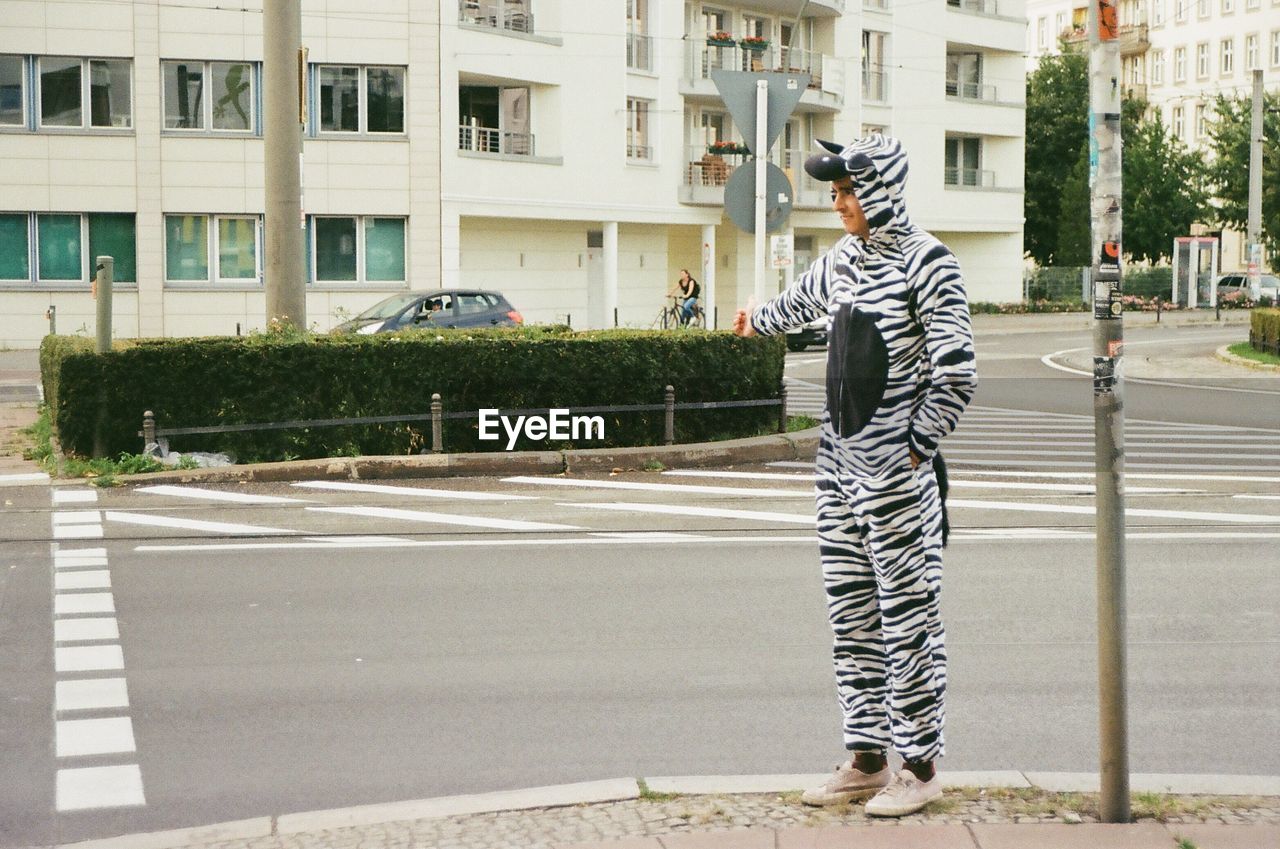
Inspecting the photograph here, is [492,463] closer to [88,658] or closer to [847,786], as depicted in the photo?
[88,658]

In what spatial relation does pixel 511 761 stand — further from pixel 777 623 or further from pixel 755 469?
pixel 755 469

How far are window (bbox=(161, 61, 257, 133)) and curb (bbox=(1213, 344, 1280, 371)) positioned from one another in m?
22.5

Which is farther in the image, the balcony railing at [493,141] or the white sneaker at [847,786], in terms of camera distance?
the balcony railing at [493,141]

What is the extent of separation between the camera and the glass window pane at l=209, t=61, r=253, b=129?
39812 mm

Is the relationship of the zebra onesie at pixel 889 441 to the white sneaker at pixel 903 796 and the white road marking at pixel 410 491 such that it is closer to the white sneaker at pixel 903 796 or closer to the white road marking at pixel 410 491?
Answer: the white sneaker at pixel 903 796

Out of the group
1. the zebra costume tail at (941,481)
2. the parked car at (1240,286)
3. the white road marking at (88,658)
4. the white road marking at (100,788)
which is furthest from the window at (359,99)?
the zebra costume tail at (941,481)

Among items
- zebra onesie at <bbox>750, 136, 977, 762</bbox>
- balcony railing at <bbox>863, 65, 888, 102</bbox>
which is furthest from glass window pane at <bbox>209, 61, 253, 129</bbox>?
zebra onesie at <bbox>750, 136, 977, 762</bbox>

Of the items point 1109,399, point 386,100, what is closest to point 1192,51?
point 386,100

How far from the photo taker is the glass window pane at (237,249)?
1586 inches

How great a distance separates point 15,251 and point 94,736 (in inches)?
1391

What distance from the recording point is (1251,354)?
34781 mm

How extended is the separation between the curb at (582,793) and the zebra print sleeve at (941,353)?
1.17 m

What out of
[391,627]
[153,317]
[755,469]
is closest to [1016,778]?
[391,627]

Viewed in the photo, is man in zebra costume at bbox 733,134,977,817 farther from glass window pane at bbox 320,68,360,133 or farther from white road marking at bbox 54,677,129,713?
glass window pane at bbox 320,68,360,133
